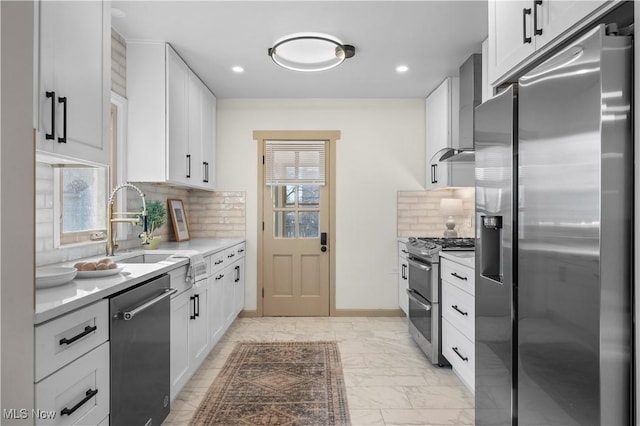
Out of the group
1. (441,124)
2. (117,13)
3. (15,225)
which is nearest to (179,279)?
(15,225)

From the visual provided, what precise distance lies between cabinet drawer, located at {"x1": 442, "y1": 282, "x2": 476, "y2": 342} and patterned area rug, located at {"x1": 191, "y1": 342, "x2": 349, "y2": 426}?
3.02 ft

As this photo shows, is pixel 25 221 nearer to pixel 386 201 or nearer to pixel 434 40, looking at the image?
pixel 434 40

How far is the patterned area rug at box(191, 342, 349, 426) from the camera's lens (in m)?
2.30

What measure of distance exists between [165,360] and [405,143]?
3501 mm

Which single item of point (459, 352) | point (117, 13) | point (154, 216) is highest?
point (117, 13)

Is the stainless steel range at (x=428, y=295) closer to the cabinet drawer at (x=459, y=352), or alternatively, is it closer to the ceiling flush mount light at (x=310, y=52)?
the cabinet drawer at (x=459, y=352)

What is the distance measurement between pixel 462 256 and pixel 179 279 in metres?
1.92

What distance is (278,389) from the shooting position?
266 centimetres

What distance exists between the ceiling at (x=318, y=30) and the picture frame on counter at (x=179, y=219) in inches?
52.5

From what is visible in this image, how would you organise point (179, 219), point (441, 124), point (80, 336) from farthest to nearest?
1. point (179, 219)
2. point (441, 124)
3. point (80, 336)

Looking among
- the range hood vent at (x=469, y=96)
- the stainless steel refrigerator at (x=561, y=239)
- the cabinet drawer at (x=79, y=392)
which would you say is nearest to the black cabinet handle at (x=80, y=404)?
the cabinet drawer at (x=79, y=392)

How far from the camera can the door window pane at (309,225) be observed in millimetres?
4609

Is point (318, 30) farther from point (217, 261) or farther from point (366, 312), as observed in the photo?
point (366, 312)

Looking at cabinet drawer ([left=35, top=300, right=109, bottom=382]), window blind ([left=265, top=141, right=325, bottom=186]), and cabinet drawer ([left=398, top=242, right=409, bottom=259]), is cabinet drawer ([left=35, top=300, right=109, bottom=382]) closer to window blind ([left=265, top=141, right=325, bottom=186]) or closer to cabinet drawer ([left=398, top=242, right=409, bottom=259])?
cabinet drawer ([left=398, top=242, right=409, bottom=259])
